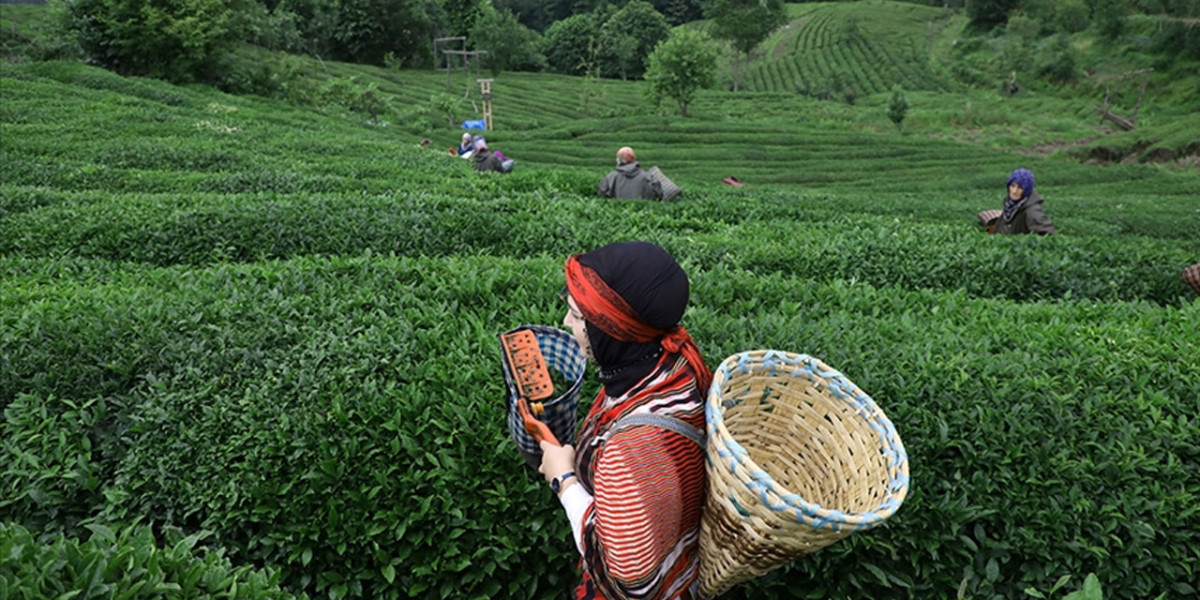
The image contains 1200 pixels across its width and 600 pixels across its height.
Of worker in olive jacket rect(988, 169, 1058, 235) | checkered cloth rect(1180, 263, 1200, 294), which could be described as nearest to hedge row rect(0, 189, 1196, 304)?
checkered cloth rect(1180, 263, 1200, 294)

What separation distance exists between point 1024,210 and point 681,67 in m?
32.5

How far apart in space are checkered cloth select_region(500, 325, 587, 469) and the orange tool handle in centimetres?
3

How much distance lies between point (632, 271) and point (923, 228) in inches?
259

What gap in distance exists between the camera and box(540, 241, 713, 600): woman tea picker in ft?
6.14

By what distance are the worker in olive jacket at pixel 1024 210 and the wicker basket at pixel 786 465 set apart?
6.92 metres

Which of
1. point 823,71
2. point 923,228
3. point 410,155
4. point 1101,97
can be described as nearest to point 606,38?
point 823,71

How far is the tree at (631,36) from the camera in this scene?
6225 centimetres

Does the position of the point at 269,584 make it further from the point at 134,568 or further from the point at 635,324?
the point at 635,324

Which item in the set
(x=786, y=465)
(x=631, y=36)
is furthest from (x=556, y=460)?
(x=631, y=36)

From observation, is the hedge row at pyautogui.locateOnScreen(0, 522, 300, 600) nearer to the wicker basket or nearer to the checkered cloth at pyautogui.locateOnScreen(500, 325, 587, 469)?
the checkered cloth at pyautogui.locateOnScreen(500, 325, 587, 469)

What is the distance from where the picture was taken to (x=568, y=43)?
64688 millimetres

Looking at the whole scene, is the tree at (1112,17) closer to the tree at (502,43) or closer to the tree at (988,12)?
the tree at (988,12)

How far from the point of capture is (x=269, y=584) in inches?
83.3

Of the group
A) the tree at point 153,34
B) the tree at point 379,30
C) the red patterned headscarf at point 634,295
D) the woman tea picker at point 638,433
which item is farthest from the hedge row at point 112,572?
the tree at point 379,30
